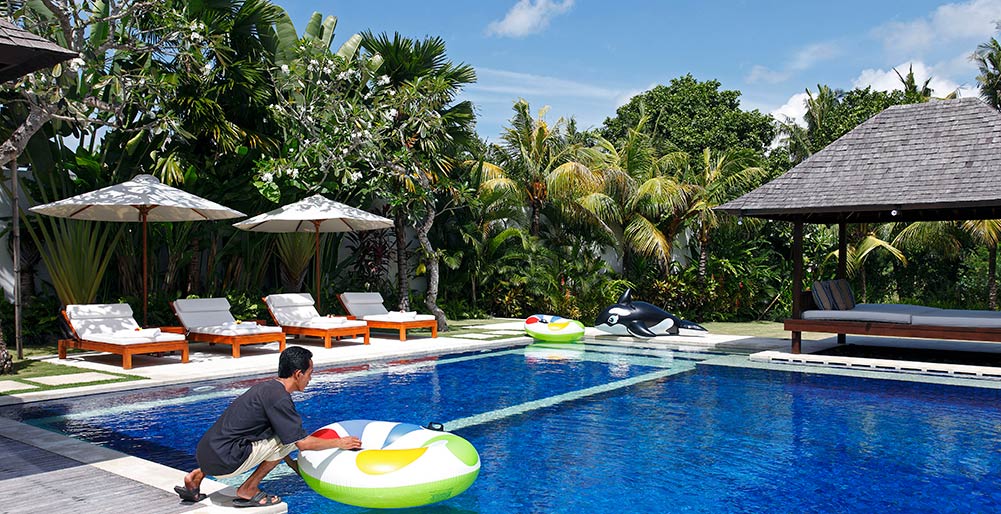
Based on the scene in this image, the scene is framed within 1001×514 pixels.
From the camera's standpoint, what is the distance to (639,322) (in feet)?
52.2

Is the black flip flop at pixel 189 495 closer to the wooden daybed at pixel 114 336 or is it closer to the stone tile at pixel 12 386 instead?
the stone tile at pixel 12 386

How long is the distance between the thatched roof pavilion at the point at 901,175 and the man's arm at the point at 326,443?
9.73 metres

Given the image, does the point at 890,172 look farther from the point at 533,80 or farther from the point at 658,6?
the point at 533,80

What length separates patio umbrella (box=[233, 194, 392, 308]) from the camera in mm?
13836

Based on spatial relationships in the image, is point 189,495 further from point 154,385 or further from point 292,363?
point 154,385

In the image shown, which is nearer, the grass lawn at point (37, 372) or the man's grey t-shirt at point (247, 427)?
the man's grey t-shirt at point (247, 427)

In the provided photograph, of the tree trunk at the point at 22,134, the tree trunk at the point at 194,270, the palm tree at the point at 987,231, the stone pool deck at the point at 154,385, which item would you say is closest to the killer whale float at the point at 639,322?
the stone pool deck at the point at 154,385

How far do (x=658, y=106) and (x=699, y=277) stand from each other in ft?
62.6

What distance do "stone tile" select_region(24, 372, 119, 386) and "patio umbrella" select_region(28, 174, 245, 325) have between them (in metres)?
2.69

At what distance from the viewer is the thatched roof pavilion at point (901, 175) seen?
11.9 metres

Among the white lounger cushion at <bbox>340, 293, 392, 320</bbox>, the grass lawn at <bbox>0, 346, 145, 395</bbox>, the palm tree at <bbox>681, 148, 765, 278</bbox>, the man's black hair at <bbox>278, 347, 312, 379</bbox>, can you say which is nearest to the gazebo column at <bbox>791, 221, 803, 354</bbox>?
the palm tree at <bbox>681, 148, 765, 278</bbox>

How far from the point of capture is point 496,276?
20359 mm

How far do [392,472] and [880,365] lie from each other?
9.44 m

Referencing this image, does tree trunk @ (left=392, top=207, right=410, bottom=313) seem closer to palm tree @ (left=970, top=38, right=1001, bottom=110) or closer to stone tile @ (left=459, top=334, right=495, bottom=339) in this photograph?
stone tile @ (left=459, top=334, right=495, bottom=339)
